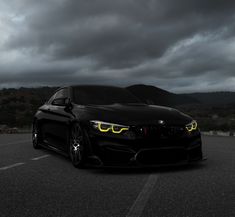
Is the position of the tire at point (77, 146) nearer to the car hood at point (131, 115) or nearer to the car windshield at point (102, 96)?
the car hood at point (131, 115)

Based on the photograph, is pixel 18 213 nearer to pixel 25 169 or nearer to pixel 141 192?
pixel 141 192

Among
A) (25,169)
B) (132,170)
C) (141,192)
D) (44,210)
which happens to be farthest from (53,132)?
(44,210)

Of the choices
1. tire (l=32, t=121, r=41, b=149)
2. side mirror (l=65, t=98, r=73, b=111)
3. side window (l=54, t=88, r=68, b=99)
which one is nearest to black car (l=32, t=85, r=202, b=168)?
side mirror (l=65, t=98, r=73, b=111)

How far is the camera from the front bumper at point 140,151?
5.99 m

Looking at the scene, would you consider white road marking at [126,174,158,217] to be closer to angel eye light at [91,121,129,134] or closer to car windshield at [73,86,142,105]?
angel eye light at [91,121,129,134]

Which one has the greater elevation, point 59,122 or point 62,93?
point 62,93

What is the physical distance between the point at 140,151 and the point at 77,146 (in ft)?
3.76

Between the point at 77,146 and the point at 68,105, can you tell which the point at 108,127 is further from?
the point at 68,105

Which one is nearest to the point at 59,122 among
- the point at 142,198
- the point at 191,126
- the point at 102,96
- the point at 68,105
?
the point at 68,105

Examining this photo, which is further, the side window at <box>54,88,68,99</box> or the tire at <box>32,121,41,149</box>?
the tire at <box>32,121,41,149</box>

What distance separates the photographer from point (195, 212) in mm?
3875

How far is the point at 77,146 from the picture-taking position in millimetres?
6645

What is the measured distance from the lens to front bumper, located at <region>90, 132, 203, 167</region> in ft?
19.7

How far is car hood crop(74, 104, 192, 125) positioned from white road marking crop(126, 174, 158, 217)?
0.84 metres
